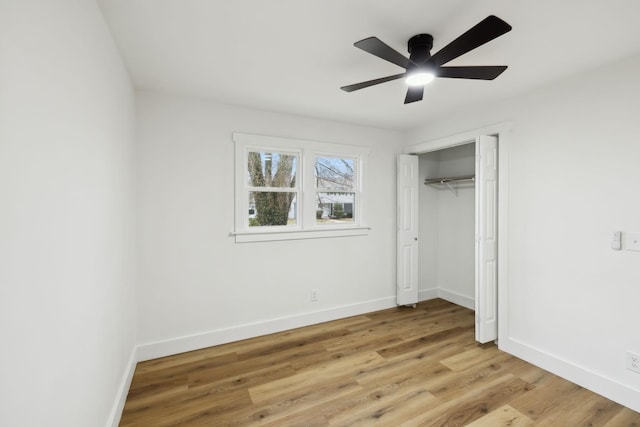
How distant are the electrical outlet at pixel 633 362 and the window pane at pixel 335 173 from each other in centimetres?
293

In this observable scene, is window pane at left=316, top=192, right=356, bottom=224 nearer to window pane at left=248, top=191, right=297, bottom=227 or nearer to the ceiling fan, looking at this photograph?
window pane at left=248, top=191, right=297, bottom=227

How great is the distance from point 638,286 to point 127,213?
12.8ft

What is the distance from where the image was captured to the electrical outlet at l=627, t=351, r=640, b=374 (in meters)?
2.11

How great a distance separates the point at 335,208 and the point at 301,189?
0.58 meters

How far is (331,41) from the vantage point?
1.93 m

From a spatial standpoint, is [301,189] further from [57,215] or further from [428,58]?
[57,215]

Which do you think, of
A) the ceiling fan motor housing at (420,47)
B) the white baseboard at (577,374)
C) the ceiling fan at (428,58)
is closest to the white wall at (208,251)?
the ceiling fan at (428,58)

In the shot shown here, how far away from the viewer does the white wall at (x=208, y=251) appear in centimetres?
279

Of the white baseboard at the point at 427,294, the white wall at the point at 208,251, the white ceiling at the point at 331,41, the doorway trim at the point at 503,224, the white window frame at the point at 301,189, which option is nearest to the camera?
the white ceiling at the point at 331,41

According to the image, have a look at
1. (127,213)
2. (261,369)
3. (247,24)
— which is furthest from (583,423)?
(127,213)

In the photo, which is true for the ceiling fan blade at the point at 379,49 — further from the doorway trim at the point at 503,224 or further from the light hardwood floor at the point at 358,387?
the light hardwood floor at the point at 358,387

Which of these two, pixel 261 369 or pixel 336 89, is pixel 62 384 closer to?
pixel 261 369

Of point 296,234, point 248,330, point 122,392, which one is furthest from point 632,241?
point 122,392

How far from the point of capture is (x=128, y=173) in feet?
7.81
